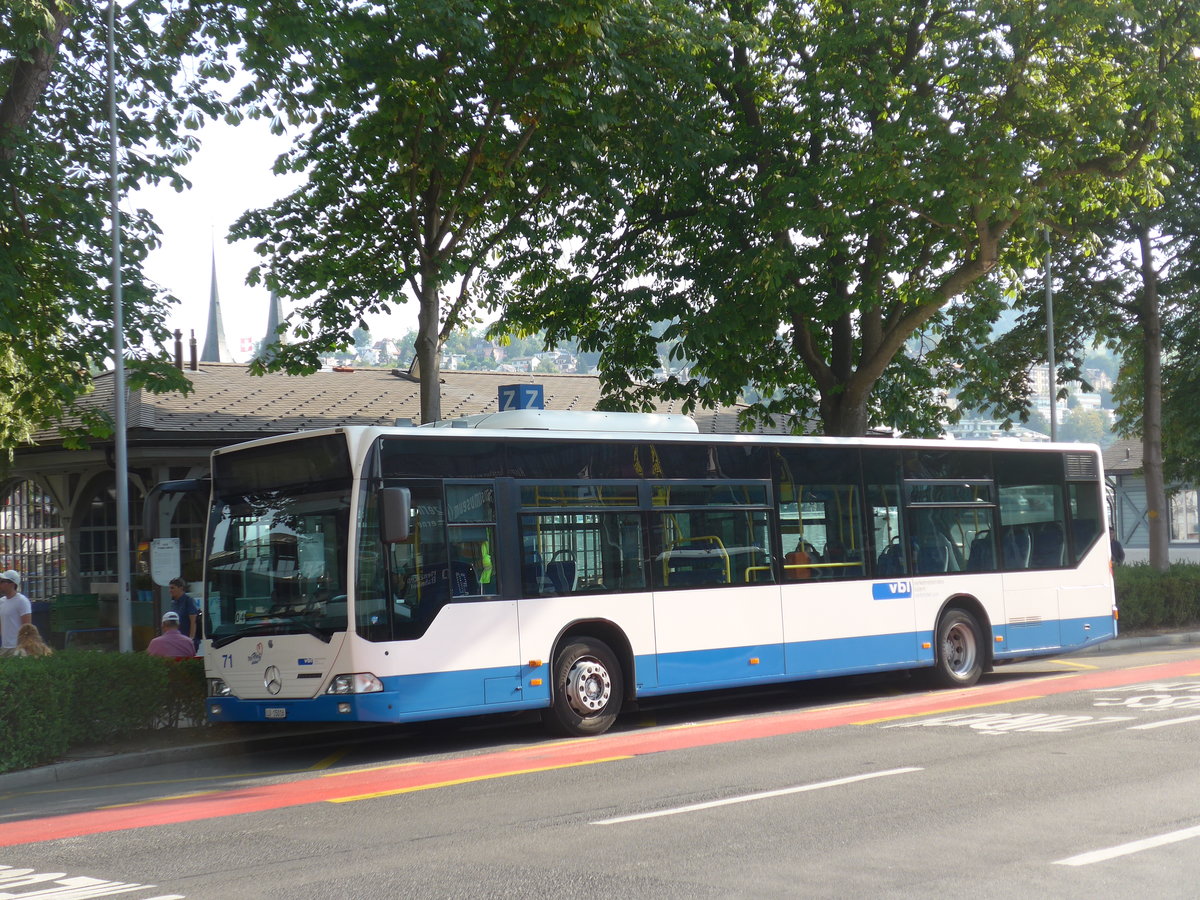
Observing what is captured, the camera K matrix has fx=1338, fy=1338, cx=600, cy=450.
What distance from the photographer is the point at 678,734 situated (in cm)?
1286

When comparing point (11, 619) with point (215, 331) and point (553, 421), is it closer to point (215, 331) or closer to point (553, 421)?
point (553, 421)

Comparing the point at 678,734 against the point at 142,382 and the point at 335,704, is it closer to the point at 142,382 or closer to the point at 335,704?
the point at 335,704

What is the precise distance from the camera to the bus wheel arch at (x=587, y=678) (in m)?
12.7

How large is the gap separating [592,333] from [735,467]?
9.28 meters

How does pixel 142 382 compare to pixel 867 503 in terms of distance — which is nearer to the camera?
pixel 867 503

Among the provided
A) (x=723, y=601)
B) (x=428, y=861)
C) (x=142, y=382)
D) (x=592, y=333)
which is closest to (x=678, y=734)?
(x=723, y=601)

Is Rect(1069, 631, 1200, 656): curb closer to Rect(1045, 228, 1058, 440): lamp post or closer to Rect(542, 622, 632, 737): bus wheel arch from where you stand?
Rect(1045, 228, 1058, 440): lamp post

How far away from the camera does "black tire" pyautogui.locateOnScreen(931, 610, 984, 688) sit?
641 inches

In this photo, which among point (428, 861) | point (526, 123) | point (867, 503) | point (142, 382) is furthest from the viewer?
point (526, 123)

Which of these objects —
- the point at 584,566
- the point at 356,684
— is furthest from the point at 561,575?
the point at 356,684

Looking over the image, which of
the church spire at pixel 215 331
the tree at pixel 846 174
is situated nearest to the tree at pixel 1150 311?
the tree at pixel 846 174

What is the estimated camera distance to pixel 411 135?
57.6ft

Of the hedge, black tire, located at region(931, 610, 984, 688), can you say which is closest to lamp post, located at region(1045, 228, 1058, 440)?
black tire, located at region(931, 610, 984, 688)

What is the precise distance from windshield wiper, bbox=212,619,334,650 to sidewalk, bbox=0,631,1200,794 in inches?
44.6
